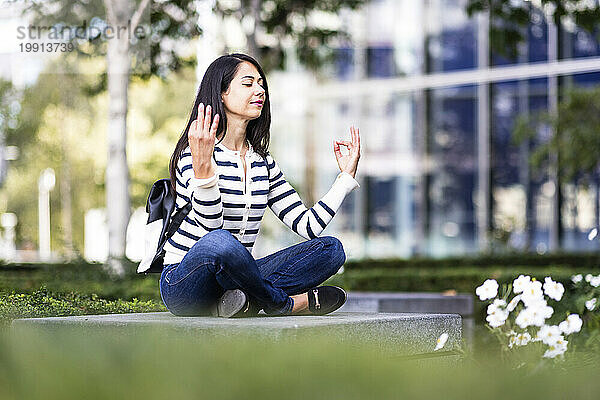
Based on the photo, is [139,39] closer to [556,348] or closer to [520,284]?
[520,284]

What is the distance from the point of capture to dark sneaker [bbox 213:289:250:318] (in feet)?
12.7

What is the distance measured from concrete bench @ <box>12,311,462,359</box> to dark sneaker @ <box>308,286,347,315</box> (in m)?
0.05

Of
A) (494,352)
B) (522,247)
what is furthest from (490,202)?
(494,352)

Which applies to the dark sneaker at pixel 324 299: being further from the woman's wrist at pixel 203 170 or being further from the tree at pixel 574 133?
the tree at pixel 574 133

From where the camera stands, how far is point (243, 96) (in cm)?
421

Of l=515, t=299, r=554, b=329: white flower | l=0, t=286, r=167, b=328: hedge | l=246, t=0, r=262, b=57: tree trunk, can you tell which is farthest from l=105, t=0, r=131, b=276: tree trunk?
l=515, t=299, r=554, b=329: white flower

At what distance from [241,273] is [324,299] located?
56 cm

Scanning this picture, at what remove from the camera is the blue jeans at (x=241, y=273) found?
3.78 metres

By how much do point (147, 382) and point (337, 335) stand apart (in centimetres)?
175

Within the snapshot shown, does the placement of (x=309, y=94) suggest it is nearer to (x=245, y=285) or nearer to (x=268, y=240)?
(x=268, y=240)

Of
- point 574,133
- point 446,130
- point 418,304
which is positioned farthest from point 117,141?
point 446,130

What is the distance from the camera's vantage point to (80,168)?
33.1 meters

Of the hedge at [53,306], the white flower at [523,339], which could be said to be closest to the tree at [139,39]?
the hedge at [53,306]

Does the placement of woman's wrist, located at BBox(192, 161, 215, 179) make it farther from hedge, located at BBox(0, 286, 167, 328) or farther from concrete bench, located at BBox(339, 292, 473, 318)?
concrete bench, located at BBox(339, 292, 473, 318)
